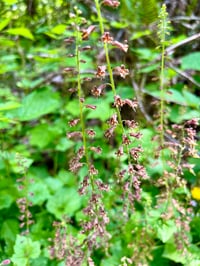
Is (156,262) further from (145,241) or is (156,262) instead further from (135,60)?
(135,60)

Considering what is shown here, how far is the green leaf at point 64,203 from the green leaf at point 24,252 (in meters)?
0.33

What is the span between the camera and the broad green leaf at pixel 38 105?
2.39 m

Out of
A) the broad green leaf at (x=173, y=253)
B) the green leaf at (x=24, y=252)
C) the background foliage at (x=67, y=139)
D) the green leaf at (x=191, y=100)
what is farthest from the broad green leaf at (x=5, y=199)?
the green leaf at (x=191, y=100)

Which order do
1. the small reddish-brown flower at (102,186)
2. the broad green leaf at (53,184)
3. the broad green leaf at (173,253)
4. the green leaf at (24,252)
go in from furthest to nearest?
1. the broad green leaf at (53,184)
2. the broad green leaf at (173,253)
3. the green leaf at (24,252)
4. the small reddish-brown flower at (102,186)

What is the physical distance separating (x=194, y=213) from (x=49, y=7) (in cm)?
A: 198

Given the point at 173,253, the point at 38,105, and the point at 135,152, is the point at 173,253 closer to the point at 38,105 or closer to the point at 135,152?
the point at 135,152

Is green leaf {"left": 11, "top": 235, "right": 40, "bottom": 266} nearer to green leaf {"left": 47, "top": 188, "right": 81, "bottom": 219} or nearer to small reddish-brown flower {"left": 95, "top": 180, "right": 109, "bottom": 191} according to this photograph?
green leaf {"left": 47, "top": 188, "right": 81, "bottom": 219}

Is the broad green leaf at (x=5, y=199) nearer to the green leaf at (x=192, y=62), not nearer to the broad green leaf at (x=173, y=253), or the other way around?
the broad green leaf at (x=173, y=253)

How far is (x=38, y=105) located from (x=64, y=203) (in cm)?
66

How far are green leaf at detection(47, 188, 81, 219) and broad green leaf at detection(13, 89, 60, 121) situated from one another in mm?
485

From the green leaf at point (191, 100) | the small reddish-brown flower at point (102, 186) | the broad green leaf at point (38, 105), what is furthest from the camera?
the green leaf at point (191, 100)

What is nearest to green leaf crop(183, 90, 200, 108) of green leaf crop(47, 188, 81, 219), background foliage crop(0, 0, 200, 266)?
background foliage crop(0, 0, 200, 266)

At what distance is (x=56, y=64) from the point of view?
2.91 m

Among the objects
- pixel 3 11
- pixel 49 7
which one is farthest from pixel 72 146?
pixel 49 7
